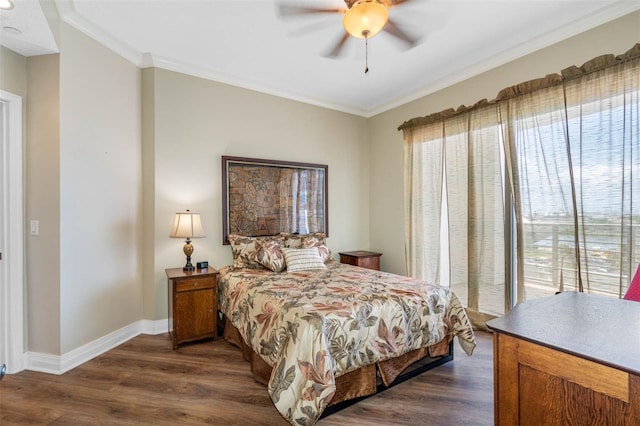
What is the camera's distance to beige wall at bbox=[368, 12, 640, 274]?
242cm

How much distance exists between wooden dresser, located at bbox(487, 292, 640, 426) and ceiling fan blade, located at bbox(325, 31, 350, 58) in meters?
2.55

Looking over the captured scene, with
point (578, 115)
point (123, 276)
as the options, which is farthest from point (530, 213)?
point (123, 276)

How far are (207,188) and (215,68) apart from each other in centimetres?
140

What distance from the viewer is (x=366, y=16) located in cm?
191

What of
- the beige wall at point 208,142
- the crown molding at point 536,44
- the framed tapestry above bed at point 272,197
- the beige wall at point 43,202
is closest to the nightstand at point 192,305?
the beige wall at point 208,142

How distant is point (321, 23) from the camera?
258 centimetres

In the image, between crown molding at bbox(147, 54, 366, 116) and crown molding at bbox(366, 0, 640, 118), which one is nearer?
crown molding at bbox(366, 0, 640, 118)

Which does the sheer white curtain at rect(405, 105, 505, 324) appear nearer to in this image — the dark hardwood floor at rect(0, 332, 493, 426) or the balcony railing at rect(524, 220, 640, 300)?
the balcony railing at rect(524, 220, 640, 300)

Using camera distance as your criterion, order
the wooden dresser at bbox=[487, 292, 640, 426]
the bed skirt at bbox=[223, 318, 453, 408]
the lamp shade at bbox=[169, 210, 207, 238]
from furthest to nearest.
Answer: the lamp shade at bbox=[169, 210, 207, 238] → the bed skirt at bbox=[223, 318, 453, 408] → the wooden dresser at bbox=[487, 292, 640, 426]

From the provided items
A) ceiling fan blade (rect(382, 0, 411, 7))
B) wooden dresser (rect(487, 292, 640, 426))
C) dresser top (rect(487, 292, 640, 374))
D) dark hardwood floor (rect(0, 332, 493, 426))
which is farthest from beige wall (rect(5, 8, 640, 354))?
wooden dresser (rect(487, 292, 640, 426))

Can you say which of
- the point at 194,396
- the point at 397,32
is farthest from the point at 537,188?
the point at 194,396

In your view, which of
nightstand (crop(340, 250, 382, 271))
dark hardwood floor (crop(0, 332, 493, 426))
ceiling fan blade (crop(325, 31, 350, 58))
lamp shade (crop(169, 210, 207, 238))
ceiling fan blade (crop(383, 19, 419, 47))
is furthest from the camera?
nightstand (crop(340, 250, 382, 271))

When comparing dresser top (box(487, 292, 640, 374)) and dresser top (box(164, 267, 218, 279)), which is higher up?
dresser top (box(487, 292, 640, 374))

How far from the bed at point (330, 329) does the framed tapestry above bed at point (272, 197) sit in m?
0.85
